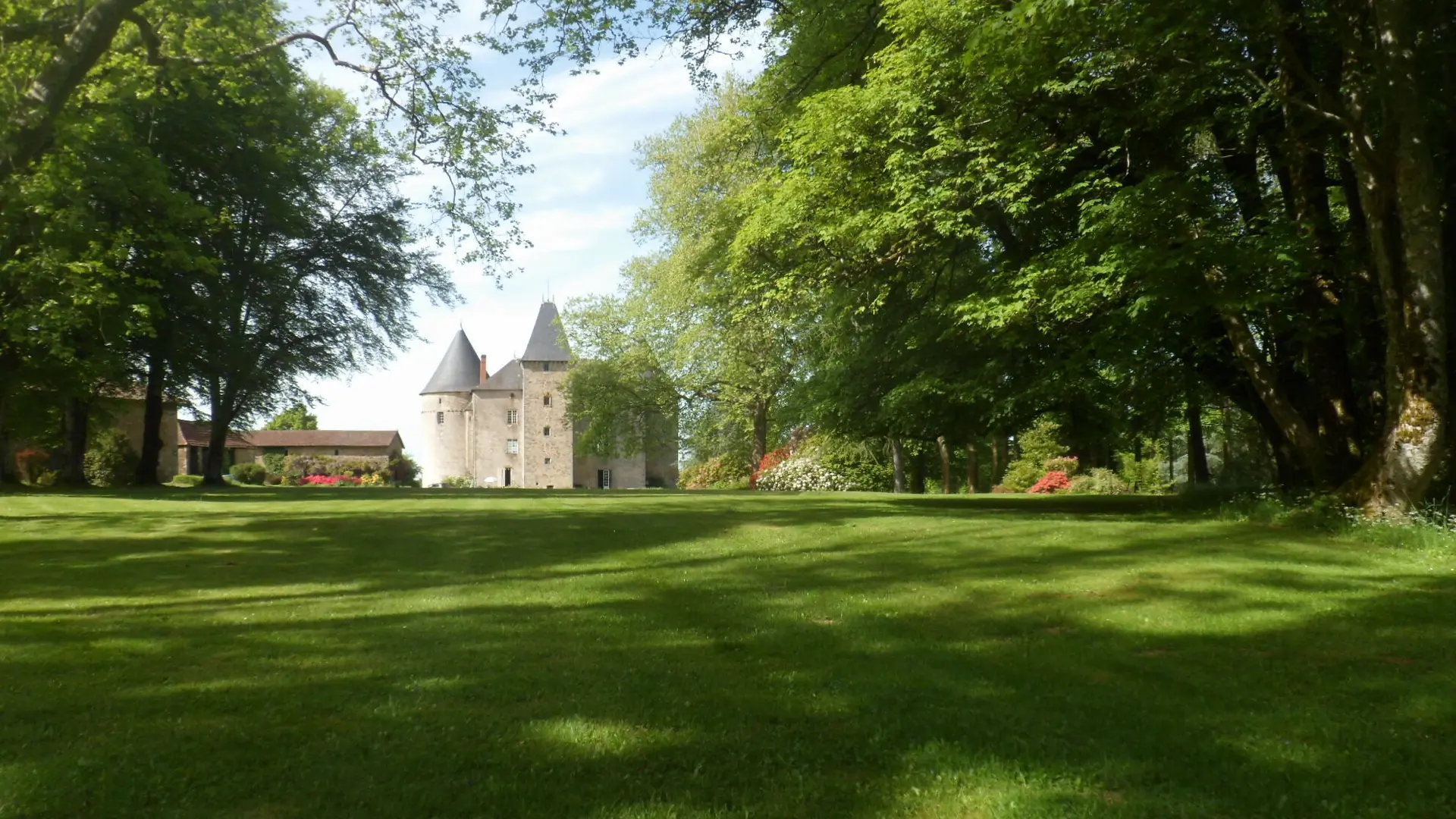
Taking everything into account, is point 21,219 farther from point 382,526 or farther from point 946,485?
point 946,485

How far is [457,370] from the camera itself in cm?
8325

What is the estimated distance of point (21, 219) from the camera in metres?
17.3

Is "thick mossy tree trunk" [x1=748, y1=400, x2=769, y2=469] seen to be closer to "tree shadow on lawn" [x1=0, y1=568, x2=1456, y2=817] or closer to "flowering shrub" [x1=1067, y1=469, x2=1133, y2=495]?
"flowering shrub" [x1=1067, y1=469, x2=1133, y2=495]

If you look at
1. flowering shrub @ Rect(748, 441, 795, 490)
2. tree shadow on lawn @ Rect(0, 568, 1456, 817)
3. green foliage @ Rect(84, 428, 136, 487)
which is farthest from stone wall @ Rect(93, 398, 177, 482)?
tree shadow on lawn @ Rect(0, 568, 1456, 817)

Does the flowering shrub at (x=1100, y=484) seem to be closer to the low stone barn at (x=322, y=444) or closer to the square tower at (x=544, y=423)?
the square tower at (x=544, y=423)

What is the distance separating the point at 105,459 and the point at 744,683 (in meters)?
43.4

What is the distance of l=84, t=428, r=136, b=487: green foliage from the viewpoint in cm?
4097

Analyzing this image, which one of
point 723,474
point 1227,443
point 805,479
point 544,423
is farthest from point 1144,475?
point 544,423

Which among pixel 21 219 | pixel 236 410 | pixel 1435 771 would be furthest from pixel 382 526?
pixel 236 410

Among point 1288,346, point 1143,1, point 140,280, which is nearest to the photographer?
point 1143,1

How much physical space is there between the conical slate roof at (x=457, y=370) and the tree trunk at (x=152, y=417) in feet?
151

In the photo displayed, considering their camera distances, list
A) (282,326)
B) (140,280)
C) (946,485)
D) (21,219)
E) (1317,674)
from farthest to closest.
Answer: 1. (946,485)
2. (282,326)
3. (140,280)
4. (21,219)
5. (1317,674)

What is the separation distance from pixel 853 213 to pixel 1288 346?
735cm

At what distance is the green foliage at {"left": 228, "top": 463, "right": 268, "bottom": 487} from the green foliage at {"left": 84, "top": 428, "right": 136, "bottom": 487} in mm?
17177
